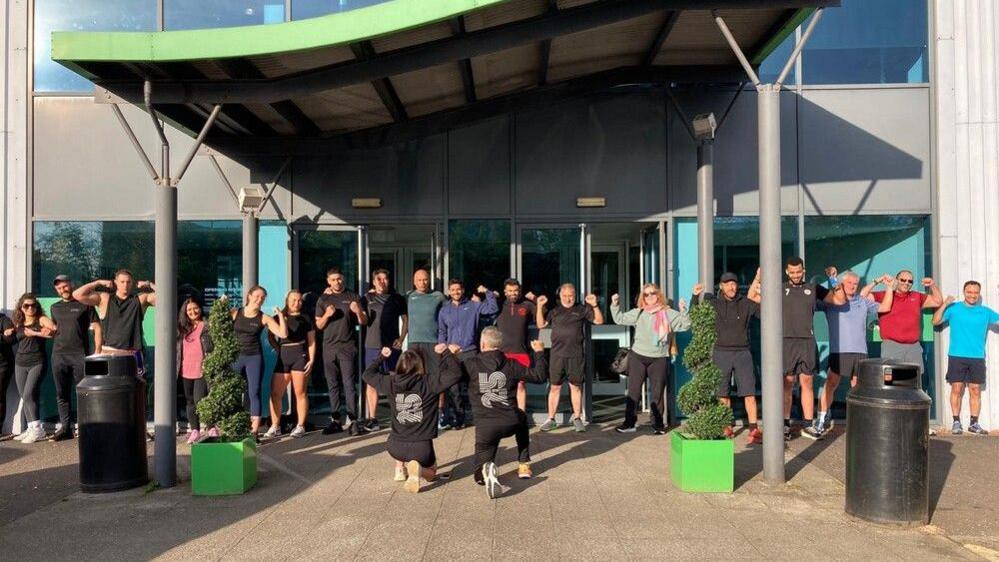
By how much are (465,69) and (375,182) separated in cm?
236

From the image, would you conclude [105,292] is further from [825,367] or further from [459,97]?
[825,367]

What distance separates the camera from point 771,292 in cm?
650

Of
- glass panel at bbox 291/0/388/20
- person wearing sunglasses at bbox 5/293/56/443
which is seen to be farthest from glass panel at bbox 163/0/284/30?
person wearing sunglasses at bbox 5/293/56/443

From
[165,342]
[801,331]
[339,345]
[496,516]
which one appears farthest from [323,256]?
[801,331]

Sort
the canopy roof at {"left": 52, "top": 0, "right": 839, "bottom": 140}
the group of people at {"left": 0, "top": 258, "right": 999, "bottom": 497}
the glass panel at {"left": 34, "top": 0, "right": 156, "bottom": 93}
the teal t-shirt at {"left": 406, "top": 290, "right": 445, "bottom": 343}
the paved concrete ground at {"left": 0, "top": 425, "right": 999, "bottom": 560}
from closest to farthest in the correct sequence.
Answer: the paved concrete ground at {"left": 0, "top": 425, "right": 999, "bottom": 560}, the canopy roof at {"left": 52, "top": 0, "right": 839, "bottom": 140}, the group of people at {"left": 0, "top": 258, "right": 999, "bottom": 497}, the teal t-shirt at {"left": 406, "top": 290, "right": 445, "bottom": 343}, the glass panel at {"left": 34, "top": 0, "right": 156, "bottom": 93}

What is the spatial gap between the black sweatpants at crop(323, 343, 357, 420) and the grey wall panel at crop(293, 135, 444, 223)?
75.0 inches

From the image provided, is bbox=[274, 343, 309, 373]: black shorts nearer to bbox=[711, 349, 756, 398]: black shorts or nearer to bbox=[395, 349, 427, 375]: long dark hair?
bbox=[395, 349, 427, 375]: long dark hair

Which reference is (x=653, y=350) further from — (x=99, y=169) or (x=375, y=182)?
(x=99, y=169)

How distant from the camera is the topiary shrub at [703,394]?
20.4 feet

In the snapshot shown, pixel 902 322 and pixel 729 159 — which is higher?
pixel 729 159

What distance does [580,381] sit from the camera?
8.88m

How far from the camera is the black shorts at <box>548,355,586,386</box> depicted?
29.0 feet

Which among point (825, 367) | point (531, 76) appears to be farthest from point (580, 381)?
point (531, 76)

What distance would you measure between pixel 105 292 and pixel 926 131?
1043 centimetres
